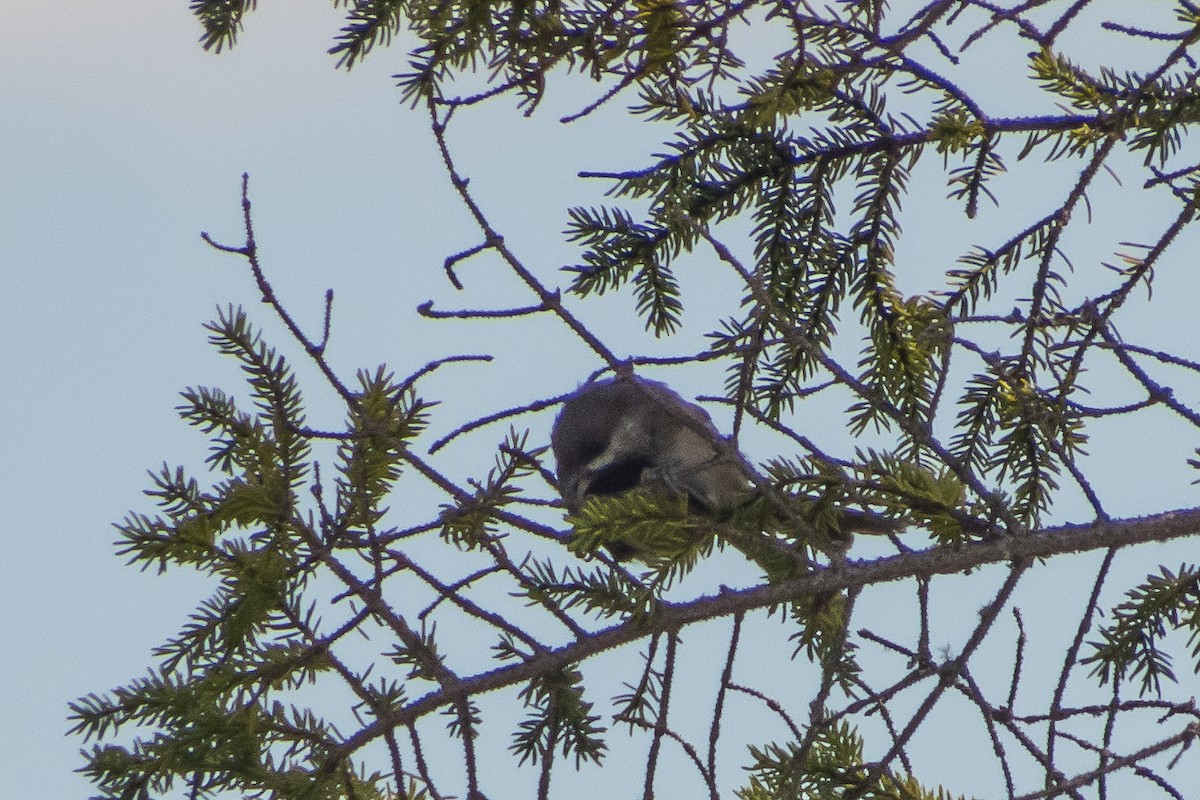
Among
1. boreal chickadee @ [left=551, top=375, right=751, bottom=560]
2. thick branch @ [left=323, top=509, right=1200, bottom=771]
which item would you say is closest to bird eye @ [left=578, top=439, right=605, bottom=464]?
boreal chickadee @ [left=551, top=375, right=751, bottom=560]

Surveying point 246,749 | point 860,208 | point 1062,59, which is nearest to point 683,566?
point 246,749

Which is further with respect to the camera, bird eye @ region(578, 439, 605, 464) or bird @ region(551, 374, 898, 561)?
bird eye @ region(578, 439, 605, 464)

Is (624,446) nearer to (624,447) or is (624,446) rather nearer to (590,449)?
(624,447)

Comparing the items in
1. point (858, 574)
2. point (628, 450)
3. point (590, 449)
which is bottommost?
point (858, 574)

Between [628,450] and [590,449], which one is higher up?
[590,449]

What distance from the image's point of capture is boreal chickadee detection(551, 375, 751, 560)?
15.1 feet

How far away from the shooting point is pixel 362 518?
2.15 meters

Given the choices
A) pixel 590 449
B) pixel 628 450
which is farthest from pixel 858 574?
pixel 590 449

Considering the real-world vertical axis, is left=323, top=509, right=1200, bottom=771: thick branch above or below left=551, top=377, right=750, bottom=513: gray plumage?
below

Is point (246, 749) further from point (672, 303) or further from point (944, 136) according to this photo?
point (944, 136)

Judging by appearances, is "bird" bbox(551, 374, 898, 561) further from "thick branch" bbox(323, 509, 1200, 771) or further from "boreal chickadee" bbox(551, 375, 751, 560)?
"thick branch" bbox(323, 509, 1200, 771)

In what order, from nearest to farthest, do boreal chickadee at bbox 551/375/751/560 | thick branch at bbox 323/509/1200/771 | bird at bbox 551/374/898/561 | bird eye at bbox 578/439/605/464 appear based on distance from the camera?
1. thick branch at bbox 323/509/1200/771
2. bird at bbox 551/374/898/561
3. boreal chickadee at bbox 551/375/751/560
4. bird eye at bbox 578/439/605/464

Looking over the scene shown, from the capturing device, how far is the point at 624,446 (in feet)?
16.4

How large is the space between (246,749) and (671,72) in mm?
1414
